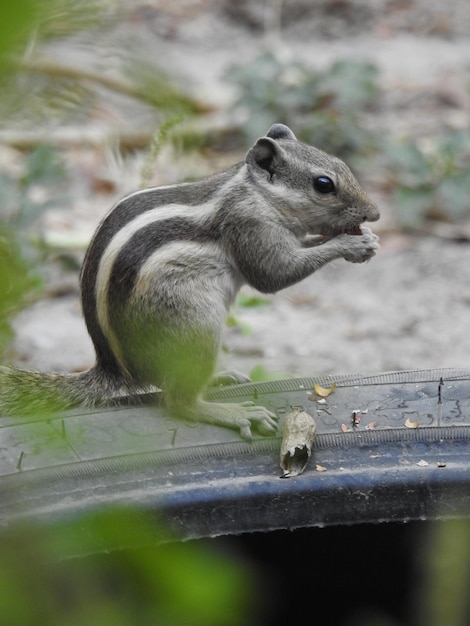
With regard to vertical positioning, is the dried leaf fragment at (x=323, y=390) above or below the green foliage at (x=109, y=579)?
above

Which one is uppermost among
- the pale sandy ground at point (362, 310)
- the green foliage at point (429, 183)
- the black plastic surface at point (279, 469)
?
the green foliage at point (429, 183)

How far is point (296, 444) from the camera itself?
2.05m

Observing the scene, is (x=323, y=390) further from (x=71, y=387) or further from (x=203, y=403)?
(x=71, y=387)

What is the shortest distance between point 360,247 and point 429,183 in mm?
2913

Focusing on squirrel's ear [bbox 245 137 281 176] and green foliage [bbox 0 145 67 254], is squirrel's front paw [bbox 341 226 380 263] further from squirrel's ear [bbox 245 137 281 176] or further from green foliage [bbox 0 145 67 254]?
green foliage [bbox 0 145 67 254]

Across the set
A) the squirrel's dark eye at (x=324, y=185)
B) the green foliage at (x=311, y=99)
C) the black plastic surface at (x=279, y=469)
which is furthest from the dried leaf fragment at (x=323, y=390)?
the green foliage at (x=311, y=99)

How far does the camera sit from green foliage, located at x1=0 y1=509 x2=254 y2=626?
59cm

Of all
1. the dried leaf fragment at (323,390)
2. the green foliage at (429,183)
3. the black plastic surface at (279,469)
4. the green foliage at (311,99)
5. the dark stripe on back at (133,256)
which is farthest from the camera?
the green foliage at (311,99)

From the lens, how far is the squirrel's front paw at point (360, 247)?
301cm

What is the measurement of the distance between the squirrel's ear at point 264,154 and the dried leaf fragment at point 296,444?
3.47 feet

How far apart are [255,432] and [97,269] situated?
2.04 feet

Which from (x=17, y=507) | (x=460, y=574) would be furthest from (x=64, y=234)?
(x=460, y=574)

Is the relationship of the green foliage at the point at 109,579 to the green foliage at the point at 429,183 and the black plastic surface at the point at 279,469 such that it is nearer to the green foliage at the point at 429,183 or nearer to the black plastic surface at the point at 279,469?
the black plastic surface at the point at 279,469

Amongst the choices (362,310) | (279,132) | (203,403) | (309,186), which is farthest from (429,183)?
(203,403)
